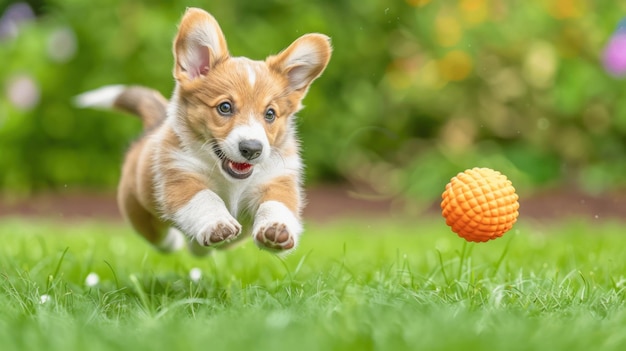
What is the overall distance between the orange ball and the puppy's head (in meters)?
0.59

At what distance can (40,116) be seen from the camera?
25.3ft

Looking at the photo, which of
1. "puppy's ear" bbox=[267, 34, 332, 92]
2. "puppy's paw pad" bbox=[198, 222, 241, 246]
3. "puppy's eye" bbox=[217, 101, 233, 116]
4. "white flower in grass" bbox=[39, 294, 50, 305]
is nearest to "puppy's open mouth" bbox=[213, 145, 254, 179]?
"puppy's eye" bbox=[217, 101, 233, 116]

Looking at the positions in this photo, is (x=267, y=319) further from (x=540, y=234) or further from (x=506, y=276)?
(x=540, y=234)

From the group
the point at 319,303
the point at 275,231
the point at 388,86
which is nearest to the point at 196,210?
the point at 275,231

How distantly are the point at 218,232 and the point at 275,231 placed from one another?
0.16m

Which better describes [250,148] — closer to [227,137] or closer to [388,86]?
[227,137]

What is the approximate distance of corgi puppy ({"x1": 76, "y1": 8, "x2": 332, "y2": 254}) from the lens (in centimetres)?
269

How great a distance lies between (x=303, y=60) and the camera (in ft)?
9.43

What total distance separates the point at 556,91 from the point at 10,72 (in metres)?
4.52

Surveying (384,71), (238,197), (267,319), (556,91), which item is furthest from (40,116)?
(267,319)

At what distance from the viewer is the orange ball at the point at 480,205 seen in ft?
9.35

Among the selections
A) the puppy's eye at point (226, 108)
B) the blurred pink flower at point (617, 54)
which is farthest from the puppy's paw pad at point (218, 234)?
the blurred pink flower at point (617, 54)

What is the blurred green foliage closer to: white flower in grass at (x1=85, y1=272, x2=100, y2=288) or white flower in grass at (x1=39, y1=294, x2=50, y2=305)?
white flower in grass at (x1=85, y1=272, x2=100, y2=288)

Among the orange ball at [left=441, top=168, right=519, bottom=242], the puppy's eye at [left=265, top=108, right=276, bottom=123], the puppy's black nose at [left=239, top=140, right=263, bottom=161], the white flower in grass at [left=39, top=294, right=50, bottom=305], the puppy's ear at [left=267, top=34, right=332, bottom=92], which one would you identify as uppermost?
the puppy's ear at [left=267, top=34, right=332, bottom=92]
